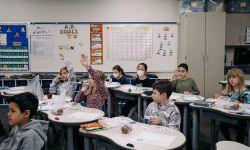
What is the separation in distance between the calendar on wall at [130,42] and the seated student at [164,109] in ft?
11.9

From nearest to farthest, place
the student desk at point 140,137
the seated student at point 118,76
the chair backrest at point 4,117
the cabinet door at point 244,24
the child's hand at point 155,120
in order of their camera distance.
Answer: the student desk at point 140,137 < the child's hand at point 155,120 < the chair backrest at point 4,117 < the seated student at point 118,76 < the cabinet door at point 244,24

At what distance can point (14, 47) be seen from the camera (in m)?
6.42

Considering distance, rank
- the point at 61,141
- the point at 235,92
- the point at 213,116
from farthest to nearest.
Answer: the point at 61,141, the point at 235,92, the point at 213,116

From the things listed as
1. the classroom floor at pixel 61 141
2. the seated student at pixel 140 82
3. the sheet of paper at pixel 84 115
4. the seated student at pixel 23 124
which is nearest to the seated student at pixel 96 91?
the classroom floor at pixel 61 141

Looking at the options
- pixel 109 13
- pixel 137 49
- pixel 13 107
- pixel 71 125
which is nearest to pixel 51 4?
pixel 109 13

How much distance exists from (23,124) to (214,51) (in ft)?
16.9

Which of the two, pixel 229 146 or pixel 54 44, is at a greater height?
pixel 54 44

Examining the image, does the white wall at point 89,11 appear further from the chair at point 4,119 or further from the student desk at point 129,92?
the student desk at point 129,92

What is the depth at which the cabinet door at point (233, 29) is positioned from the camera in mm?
6613

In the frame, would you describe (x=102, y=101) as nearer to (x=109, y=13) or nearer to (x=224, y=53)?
(x=109, y=13)

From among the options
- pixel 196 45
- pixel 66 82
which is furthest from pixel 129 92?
pixel 196 45

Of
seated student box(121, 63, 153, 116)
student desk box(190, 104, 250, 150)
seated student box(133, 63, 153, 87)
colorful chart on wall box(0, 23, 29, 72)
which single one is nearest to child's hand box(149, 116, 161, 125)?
student desk box(190, 104, 250, 150)

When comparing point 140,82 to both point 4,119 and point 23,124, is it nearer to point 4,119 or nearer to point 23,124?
point 4,119

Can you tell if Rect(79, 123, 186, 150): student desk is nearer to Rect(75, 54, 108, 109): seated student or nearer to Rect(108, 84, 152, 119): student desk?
Rect(75, 54, 108, 109): seated student
